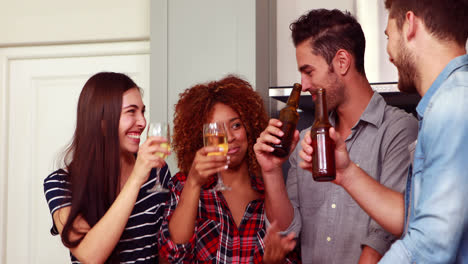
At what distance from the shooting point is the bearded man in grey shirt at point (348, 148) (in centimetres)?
156

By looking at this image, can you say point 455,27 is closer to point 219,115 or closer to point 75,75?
point 219,115

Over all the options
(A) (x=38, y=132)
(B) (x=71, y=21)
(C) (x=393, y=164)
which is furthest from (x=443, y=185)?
(A) (x=38, y=132)

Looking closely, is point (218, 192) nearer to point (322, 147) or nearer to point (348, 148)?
point (348, 148)

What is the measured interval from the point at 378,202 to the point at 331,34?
719 millimetres

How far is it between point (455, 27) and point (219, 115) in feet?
3.16

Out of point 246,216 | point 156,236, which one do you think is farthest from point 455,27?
point 156,236

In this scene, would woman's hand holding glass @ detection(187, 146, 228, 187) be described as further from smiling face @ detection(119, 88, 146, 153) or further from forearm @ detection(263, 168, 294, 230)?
smiling face @ detection(119, 88, 146, 153)

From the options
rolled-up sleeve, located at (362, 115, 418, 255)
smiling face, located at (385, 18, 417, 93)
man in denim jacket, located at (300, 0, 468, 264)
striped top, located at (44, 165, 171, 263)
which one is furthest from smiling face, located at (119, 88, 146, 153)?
smiling face, located at (385, 18, 417, 93)

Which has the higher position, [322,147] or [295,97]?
[295,97]

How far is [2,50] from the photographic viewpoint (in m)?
3.22

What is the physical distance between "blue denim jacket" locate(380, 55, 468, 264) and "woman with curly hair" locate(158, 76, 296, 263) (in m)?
0.64

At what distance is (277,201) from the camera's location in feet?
5.47

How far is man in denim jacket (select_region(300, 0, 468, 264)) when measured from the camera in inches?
40.0

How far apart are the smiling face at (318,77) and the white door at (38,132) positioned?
143 centimetres
